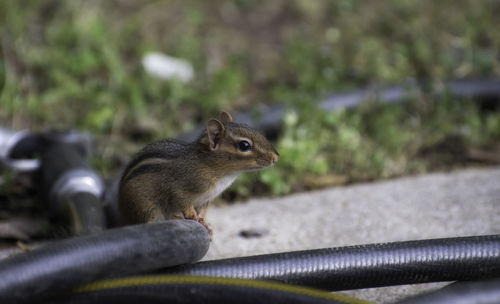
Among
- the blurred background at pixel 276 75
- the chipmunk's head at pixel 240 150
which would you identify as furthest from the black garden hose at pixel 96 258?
the blurred background at pixel 276 75

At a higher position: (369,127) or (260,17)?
(260,17)

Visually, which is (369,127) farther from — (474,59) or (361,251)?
(361,251)

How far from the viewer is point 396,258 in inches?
96.1

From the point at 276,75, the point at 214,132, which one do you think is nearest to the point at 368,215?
the point at 214,132

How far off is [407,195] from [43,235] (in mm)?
2208

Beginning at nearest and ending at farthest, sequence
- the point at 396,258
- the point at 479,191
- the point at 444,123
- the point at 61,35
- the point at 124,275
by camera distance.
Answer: the point at 124,275 < the point at 396,258 < the point at 479,191 < the point at 444,123 < the point at 61,35

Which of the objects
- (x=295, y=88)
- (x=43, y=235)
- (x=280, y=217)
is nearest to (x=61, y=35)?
(x=295, y=88)

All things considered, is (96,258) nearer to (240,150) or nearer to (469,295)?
(240,150)

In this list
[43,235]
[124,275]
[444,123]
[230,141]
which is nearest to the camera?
[124,275]

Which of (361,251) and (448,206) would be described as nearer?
(361,251)

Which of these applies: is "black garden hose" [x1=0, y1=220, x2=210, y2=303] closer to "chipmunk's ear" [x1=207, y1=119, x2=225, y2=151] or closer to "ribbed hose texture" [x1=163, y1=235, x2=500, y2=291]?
"ribbed hose texture" [x1=163, y1=235, x2=500, y2=291]

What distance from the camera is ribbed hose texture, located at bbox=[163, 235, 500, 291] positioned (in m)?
2.40

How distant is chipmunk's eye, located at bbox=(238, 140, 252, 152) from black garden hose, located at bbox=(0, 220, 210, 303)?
1.99 ft

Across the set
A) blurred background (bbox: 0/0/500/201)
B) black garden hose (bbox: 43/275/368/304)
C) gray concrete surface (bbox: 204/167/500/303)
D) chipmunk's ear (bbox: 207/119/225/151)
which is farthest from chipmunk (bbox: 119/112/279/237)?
blurred background (bbox: 0/0/500/201)
